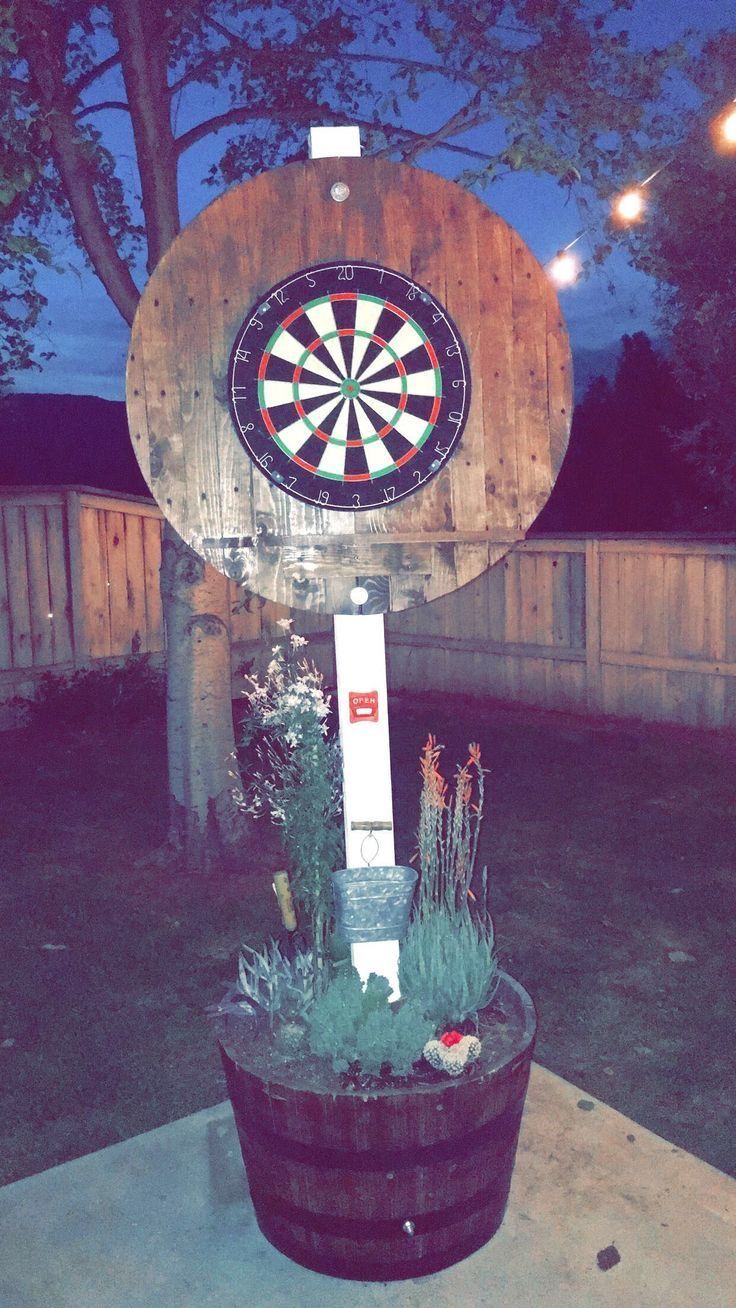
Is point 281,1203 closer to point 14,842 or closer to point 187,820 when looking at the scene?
point 187,820

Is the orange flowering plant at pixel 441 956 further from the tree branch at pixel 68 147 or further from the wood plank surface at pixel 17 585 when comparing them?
the wood plank surface at pixel 17 585

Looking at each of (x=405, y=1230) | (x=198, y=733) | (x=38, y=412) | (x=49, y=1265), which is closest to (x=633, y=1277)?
(x=405, y=1230)

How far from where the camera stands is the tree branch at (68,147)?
556cm

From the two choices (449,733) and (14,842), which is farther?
(449,733)

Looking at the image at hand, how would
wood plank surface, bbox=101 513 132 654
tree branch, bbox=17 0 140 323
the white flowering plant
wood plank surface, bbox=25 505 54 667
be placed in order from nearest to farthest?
the white flowering plant → tree branch, bbox=17 0 140 323 → wood plank surface, bbox=25 505 54 667 → wood plank surface, bbox=101 513 132 654

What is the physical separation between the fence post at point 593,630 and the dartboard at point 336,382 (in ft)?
27.1

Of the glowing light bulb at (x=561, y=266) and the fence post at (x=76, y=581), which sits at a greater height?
the glowing light bulb at (x=561, y=266)

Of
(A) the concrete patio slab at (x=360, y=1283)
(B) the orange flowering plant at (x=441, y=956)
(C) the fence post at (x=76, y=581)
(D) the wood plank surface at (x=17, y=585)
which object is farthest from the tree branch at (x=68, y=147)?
(A) the concrete patio slab at (x=360, y=1283)

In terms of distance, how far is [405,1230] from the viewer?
112 inches

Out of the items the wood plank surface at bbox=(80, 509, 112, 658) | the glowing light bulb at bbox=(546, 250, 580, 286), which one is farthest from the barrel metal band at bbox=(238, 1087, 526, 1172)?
the wood plank surface at bbox=(80, 509, 112, 658)

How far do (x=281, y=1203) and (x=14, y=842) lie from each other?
4934 millimetres

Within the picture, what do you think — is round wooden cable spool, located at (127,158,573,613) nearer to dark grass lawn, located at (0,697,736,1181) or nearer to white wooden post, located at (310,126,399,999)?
white wooden post, located at (310,126,399,999)

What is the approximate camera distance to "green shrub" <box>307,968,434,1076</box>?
284 centimetres

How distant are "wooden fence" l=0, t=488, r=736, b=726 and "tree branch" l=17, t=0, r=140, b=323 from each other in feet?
13.6
